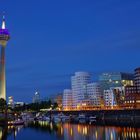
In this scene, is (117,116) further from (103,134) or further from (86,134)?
(103,134)

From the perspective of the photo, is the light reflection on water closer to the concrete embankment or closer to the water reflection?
the water reflection

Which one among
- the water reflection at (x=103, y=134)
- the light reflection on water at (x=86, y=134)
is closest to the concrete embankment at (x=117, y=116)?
the water reflection at (x=103, y=134)

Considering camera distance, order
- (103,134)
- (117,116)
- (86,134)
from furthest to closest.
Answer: (117,116) → (86,134) → (103,134)

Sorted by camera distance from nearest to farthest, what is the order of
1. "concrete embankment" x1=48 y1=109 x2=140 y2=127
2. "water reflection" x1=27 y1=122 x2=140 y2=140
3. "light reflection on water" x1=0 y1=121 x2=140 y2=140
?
"water reflection" x1=27 y1=122 x2=140 y2=140 < "light reflection on water" x1=0 y1=121 x2=140 y2=140 < "concrete embankment" x1=48 y1=109 x2=140 y2=127

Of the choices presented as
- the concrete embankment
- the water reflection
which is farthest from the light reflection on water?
the concrete embankment

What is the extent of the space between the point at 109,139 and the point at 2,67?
370 feet

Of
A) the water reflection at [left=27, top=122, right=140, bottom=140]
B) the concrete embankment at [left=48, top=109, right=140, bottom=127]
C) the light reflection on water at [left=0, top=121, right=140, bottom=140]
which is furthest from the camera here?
the concrete embankment at [left=48, top=109, right=140, bottom=127]

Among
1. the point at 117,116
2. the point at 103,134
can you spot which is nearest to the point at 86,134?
the point at 103,134

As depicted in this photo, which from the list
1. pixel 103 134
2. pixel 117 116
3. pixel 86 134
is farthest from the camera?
pixel 117 116

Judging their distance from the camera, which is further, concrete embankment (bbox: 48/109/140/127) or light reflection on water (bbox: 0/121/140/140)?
concrete embankment (bbox: 48/109/140/127)

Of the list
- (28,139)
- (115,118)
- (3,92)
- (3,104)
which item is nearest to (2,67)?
(3,92)

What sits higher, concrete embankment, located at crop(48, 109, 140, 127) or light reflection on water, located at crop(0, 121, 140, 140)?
concrete embankment, located at crop(48, 109, 140, 127)

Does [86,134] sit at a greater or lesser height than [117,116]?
lesser

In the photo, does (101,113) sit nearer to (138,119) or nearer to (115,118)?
(115,118)
